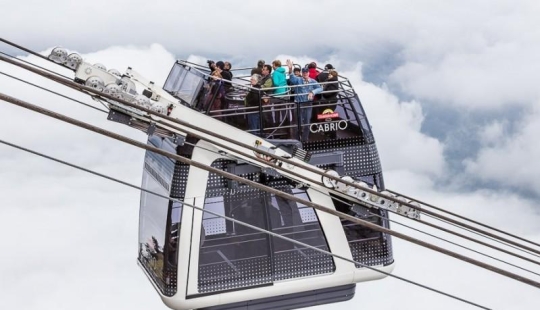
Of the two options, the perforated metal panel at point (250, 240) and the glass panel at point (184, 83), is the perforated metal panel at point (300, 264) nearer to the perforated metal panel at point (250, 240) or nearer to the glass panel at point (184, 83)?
the perforated metal panel at point (250, 240)

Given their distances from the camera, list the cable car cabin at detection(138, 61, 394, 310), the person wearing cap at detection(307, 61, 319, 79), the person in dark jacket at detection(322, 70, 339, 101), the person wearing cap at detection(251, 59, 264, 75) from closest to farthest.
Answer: the cable car cabin at detection(138, 61, 394, 310) → the person in dark jacket at detection(322, 70, 339, 101) → the person wearing cap at detection(251, 59, 264, 75) → the person wearing cap at detection(307, 61, 319, 79)

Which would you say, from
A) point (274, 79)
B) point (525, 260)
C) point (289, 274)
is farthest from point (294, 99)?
point (525, 260)

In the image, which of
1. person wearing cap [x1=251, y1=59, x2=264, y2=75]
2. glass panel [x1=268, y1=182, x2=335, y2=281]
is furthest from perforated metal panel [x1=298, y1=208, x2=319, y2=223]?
person wearing cap [x1=251, y1=59, x2=264, y2=75]

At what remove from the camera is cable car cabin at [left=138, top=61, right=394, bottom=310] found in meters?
11.0

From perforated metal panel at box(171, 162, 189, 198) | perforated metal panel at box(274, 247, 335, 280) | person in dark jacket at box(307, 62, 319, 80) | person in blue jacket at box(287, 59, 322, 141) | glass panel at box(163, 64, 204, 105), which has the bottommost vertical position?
perforated metal panel at box(274, 247, 335, 280)

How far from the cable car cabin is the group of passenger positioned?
5 cm

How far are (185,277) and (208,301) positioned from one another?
1.64 ft

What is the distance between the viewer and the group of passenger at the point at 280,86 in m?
11.3

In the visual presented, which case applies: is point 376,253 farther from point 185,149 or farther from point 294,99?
point 185,149

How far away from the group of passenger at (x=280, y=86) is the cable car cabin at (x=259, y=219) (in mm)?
54

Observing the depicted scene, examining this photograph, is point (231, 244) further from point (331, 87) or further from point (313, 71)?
point (313, 71)

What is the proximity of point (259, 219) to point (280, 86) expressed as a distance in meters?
2.00

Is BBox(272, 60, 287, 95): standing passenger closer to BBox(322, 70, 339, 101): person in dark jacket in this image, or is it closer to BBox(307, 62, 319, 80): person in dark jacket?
BBox(322, 70, 339, 101): person in dark jacket

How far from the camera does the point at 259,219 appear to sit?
11211 millimetres
